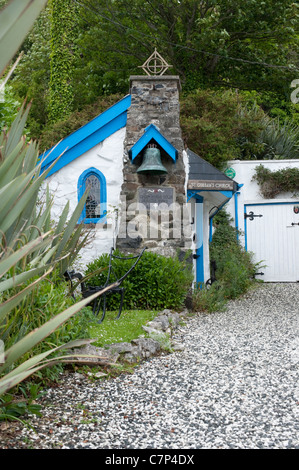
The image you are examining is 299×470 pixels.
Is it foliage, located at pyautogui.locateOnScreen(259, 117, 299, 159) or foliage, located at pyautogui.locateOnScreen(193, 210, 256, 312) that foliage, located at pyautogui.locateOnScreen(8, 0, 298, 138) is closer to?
foliage, located at pyautogui.locateOnScreen(259, 117, 299, 159)

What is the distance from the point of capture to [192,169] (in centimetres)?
830

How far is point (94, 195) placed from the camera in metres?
7.96

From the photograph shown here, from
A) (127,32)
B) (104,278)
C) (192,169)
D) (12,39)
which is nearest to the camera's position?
(12,39)

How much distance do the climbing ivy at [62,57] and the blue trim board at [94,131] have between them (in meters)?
8.80

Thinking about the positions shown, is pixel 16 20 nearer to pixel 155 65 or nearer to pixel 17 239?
pixel 17 239

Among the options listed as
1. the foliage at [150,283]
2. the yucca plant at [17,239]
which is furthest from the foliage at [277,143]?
the yucca plant at [17,239]

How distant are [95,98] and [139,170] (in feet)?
33.8

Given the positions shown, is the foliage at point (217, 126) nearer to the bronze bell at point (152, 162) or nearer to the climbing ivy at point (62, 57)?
the bronze bell at point (152, 162)

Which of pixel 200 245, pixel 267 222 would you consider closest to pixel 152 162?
pixel 200 245

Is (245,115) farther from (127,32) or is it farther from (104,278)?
(104,278)

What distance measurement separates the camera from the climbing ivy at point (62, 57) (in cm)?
1630

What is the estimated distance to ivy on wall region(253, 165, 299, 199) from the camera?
481 inches

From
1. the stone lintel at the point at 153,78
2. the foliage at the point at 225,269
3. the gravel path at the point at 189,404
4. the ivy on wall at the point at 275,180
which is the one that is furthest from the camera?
the ivy on wall at the point at 275,180

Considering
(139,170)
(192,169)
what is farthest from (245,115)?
(139,170)
